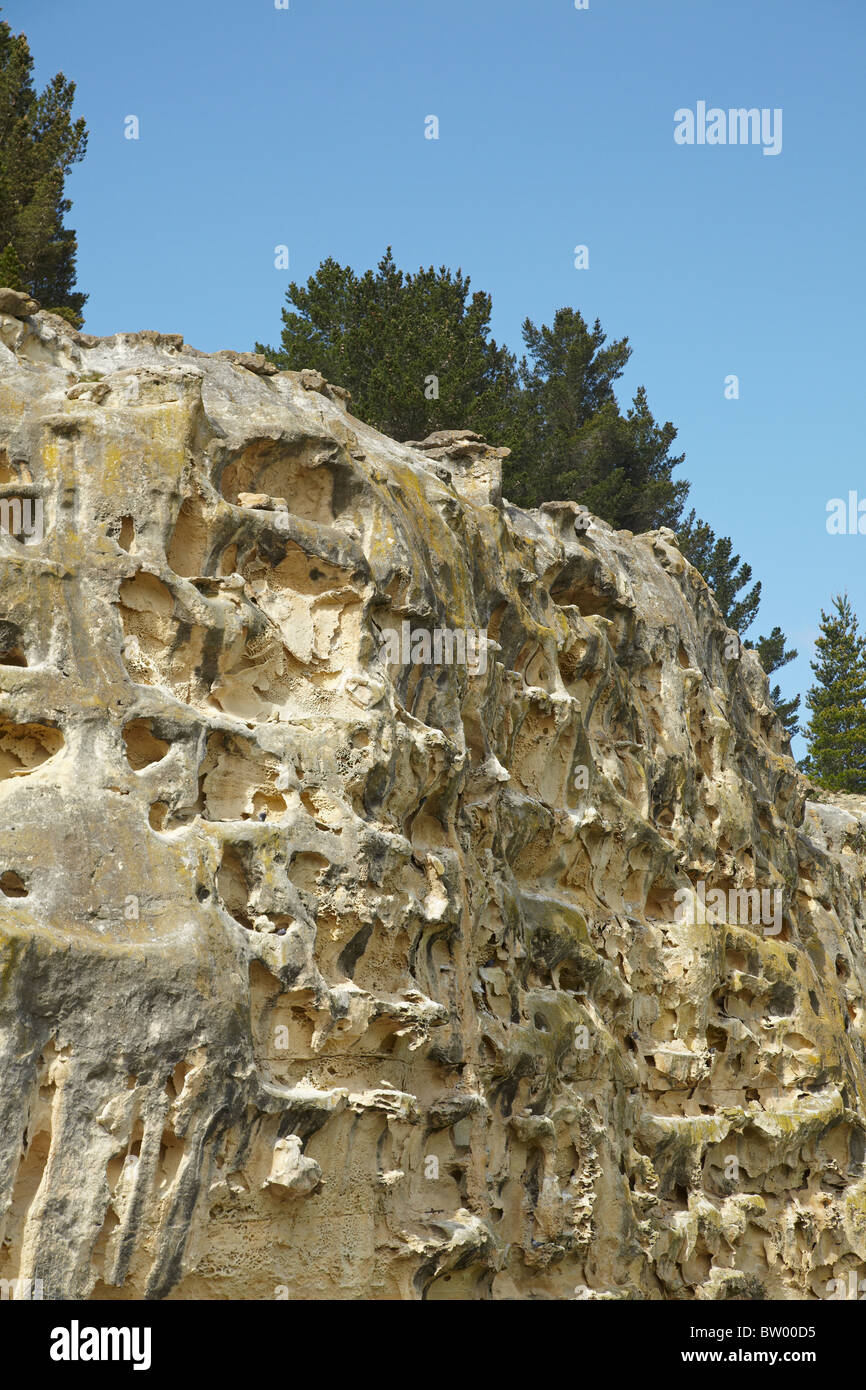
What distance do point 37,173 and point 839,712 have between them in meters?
33.4

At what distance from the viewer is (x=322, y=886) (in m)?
11.4

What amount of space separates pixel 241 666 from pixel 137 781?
189 cm

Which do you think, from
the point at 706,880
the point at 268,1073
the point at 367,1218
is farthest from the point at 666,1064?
the point at 268,1073

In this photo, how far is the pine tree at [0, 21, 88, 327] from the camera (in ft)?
82.9

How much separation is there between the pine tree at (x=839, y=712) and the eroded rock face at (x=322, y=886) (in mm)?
30408

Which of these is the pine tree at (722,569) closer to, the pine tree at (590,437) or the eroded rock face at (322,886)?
the pine tree at (590,437)

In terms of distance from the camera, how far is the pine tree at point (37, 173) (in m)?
25.3
